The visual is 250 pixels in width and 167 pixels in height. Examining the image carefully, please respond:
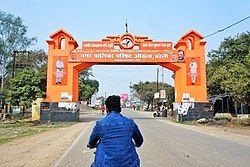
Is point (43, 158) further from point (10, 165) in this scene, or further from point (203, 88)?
point (203, 88)

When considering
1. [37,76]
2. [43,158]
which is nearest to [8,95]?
[37,76]

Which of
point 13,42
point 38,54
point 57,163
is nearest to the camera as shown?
point 57,163

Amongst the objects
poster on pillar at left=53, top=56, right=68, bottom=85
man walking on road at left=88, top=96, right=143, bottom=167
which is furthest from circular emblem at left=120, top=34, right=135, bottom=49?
man walking on road at left=88, top=96, right=143, bottom=167

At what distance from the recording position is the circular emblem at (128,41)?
33594 millimetres

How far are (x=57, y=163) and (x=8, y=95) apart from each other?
80.7ft

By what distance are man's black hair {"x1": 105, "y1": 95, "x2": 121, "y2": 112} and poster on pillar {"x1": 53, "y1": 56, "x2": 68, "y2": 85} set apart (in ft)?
95.9

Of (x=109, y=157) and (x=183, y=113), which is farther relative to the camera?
(x=183, y=113)

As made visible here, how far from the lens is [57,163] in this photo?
9.67 metres

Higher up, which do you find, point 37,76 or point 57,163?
point 37,76

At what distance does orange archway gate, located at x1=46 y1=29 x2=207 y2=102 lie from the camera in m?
33.5

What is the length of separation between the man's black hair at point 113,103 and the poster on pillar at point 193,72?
29.9 meters

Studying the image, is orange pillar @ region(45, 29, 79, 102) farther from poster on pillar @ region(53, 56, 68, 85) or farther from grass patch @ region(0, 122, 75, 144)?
grass patch @ region(0, 122, 75, 144)

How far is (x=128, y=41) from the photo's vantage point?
1334 inches

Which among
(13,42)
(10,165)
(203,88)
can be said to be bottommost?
(10,165)
